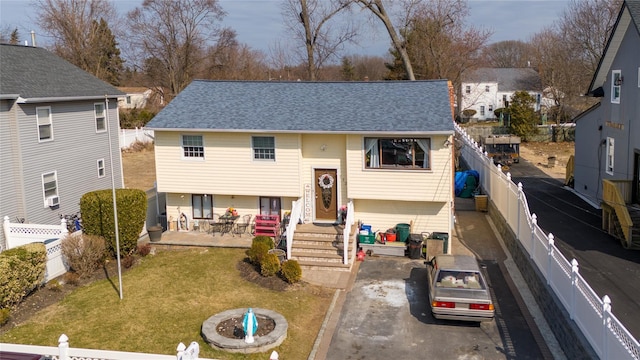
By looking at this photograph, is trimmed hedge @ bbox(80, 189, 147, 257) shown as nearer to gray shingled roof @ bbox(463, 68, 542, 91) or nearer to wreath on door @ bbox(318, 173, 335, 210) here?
wreath on door @ bbox(318, 173, 335, 210)

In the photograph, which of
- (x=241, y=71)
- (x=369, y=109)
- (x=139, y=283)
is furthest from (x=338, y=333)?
(x=241, y=71)

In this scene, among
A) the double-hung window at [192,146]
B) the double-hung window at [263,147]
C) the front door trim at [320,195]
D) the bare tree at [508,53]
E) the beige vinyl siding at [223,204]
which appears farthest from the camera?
the bare tree at [508,53]

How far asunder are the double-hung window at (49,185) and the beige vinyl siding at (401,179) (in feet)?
44.3

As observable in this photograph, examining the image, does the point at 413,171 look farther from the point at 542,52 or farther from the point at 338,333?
the point at 542,52

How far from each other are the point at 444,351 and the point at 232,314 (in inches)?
235

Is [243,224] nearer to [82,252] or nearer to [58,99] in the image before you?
[82,252]

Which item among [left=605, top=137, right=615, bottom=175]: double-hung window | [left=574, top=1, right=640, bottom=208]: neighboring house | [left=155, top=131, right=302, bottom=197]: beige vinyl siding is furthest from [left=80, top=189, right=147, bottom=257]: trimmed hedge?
[left=605, top=137, right=615, bottom=175]: double-hung window

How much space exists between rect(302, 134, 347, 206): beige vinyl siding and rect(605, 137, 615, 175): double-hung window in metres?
13.0

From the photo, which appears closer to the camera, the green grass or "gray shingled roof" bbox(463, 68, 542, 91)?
the green grass

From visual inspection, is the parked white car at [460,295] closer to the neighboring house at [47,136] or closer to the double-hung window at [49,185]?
the neighboring house at [47,136]

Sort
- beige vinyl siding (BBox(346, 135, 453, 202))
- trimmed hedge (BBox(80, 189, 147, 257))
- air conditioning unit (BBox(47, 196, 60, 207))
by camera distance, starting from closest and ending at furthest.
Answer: trimmed hedge (BBox(80, 189, 147, 257)) → beige vinyl siding (BBox(346, 135, 453, 202)) → air conditioning unit (BBox(47, 196, 60, 207))

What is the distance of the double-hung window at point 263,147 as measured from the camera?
2314cm

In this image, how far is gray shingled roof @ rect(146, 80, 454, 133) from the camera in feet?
72.2

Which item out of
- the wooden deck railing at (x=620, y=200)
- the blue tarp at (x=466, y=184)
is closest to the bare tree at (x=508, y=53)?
the blue tarp at (x=466, y=184)
